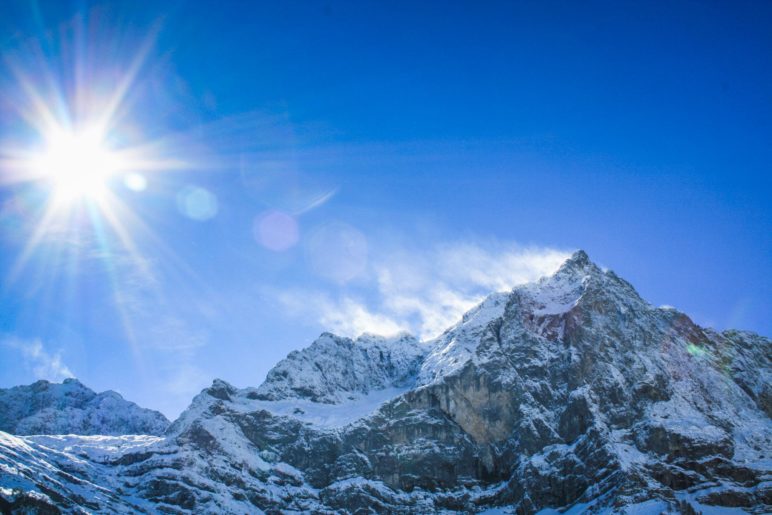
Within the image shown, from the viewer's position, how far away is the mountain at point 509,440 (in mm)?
137500

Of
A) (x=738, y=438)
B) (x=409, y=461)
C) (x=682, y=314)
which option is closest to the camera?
(x=738, y=438)

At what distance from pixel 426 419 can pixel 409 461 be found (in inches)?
507

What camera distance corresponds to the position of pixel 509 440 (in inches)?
6432

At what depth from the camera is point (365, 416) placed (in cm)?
17888

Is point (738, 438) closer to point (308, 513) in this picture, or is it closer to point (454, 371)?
point (454, 371)

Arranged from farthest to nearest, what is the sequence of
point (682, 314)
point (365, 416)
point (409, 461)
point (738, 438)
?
point (682, 314) → point (365, 416) → point (409, 461) → point (738, 438)

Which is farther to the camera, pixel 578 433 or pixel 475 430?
pixel 475 430

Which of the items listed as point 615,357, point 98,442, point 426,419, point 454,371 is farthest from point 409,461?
point 98,442

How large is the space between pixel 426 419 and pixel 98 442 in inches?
4109

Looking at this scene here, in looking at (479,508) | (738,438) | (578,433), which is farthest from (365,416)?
(738,438)

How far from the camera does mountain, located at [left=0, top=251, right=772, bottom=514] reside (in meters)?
138

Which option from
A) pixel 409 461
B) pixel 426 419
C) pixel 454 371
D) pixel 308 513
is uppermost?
pixel 454 371

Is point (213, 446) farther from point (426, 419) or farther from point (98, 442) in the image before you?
point (426, 419)

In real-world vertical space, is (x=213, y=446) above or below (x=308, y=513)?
above
